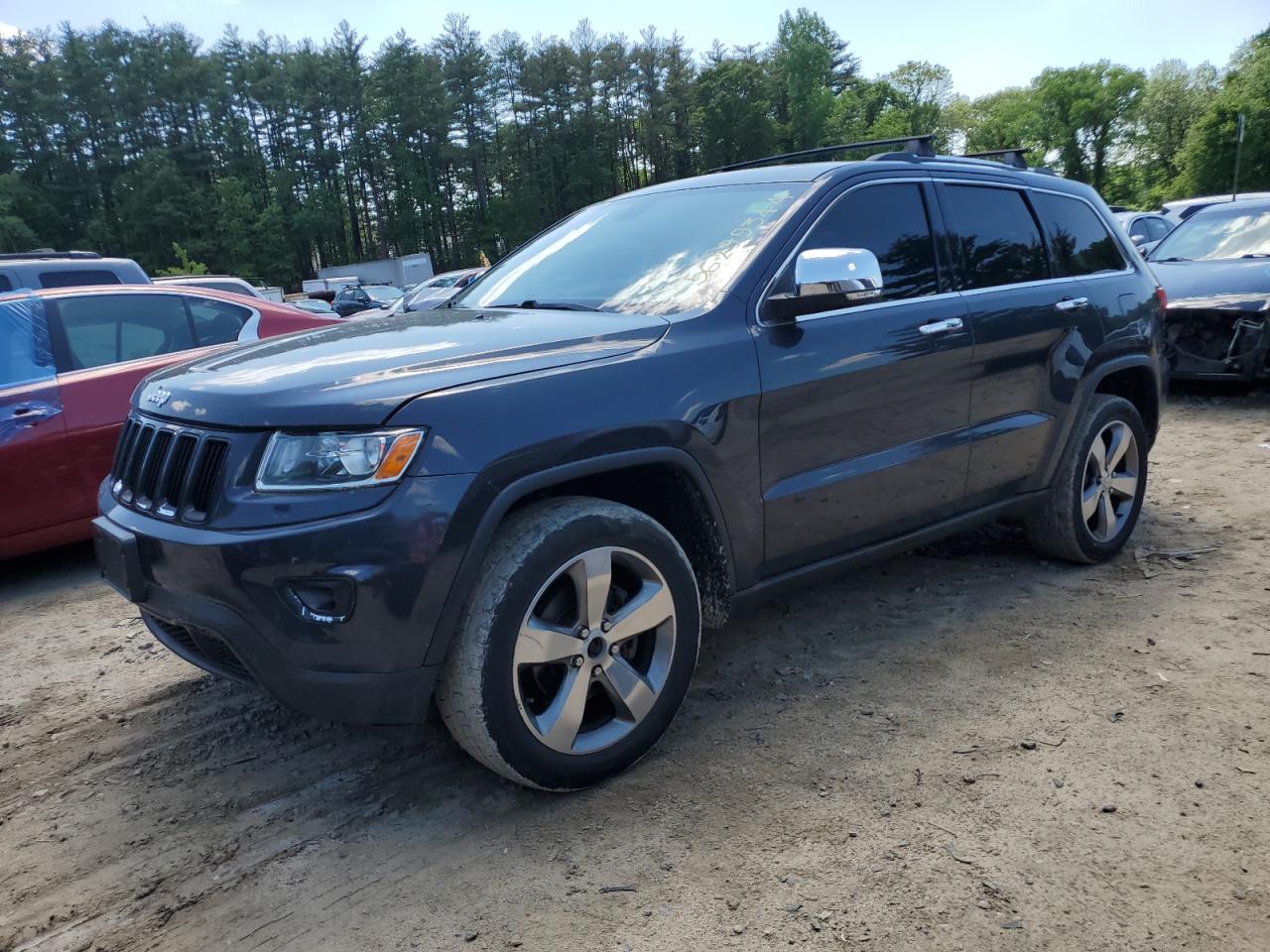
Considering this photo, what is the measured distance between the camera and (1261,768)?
2689 millimetres

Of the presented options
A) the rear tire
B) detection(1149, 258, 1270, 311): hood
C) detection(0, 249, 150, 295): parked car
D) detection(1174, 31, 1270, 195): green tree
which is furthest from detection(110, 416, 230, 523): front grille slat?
detection(1174, 31, 1270, 195): green tree

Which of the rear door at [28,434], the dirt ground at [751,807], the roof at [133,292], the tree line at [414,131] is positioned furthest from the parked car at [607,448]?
the tree line at [414,131]

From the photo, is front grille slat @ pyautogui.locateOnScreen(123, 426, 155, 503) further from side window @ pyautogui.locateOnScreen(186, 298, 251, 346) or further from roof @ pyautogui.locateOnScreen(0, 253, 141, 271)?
roof @ pyautogui.locateOnScreen(0, 253, 141, 271)

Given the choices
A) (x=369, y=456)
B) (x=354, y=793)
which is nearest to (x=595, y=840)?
(x=354, y=793)

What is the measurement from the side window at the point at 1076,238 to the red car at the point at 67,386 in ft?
15.3

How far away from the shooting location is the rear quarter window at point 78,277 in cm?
851

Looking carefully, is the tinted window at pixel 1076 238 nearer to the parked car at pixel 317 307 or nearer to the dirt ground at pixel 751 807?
the dirt ground at pixel 751 807

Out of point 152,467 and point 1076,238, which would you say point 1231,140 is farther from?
point 152,467

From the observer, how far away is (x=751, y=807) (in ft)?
8.48

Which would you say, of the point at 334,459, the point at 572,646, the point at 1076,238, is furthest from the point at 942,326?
the point at 334,459

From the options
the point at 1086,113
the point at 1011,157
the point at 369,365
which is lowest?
the point at 369,365

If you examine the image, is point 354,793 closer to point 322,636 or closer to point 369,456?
point 322,636

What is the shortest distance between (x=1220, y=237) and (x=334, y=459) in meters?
9.30

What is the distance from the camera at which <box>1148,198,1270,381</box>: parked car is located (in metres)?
7.54
